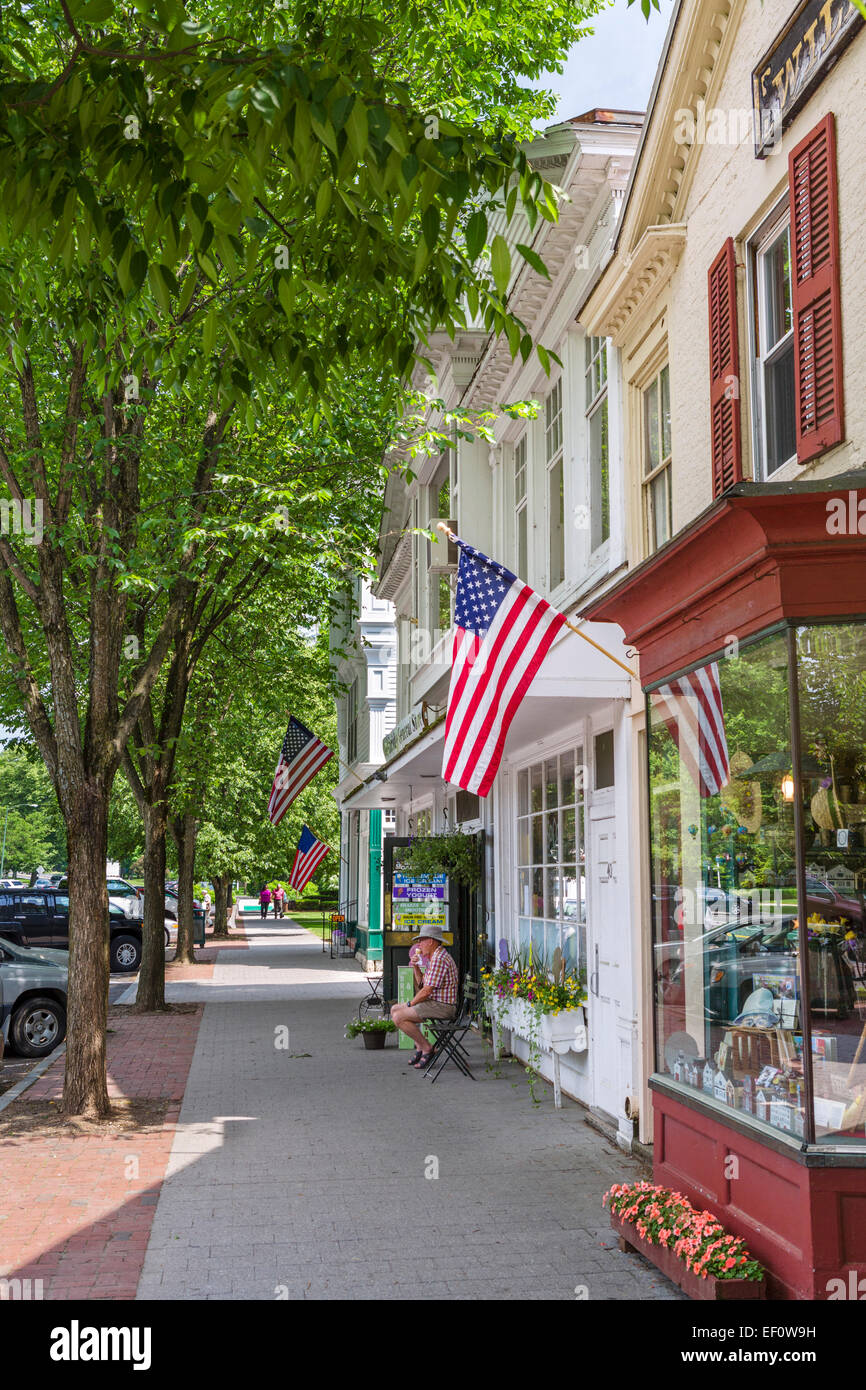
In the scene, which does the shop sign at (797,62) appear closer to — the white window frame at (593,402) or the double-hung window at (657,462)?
the double-hung window at (657,462)

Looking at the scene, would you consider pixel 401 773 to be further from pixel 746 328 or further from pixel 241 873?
pixel 241 873

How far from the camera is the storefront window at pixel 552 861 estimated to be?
11.2m

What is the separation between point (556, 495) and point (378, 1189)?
688cm

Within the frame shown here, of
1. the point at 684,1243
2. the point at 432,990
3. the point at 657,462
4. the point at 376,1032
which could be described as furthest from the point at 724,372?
the point at 376,1032

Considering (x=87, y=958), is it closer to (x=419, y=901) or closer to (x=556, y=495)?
(x=419, y=901)

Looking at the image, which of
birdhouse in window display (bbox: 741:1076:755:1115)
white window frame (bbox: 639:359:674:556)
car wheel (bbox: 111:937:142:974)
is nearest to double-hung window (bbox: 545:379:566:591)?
white window frame (bbox: 639:359:674:556)

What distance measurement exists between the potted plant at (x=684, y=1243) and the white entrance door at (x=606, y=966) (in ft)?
9.81

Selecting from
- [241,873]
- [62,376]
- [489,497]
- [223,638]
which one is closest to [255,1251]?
[62,376]

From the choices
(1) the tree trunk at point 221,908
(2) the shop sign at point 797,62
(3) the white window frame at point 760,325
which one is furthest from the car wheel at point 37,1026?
(1) the tree trunk at point 221,908

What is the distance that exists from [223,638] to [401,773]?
5.74 m

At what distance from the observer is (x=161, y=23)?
4066mm

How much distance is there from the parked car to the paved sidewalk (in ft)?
6.44

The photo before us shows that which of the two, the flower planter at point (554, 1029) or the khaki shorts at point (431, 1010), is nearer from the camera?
the flower planter at point (554, 1029)

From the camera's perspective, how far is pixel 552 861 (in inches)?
480
